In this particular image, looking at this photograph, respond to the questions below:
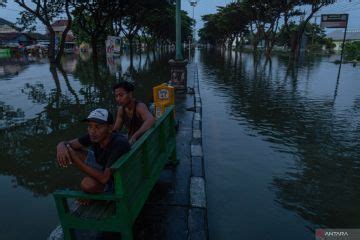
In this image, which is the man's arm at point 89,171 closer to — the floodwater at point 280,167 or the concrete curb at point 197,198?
the concrete curb at point 197,198

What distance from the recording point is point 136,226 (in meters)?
3.70

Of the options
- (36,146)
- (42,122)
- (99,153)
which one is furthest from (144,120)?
(42,122)

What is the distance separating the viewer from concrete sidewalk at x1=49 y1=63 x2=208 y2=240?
3.58 meters

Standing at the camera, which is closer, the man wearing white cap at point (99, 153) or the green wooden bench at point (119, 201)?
the green wooden bench at point (119, 201)

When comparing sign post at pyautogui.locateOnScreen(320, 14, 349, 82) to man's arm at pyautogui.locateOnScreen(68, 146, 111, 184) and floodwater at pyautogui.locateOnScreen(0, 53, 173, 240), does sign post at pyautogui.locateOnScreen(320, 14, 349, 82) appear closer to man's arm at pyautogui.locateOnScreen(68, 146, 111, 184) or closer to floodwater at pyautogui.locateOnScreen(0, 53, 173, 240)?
floodwater at pyautogui.locateOnScreen(0, 53, 173, 240)

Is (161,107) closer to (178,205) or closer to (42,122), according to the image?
(178,205)

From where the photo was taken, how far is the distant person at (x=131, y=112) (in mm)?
4117

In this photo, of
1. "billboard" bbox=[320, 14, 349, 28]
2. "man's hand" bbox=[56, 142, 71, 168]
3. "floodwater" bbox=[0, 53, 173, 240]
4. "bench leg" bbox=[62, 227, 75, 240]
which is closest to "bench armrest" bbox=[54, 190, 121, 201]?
"man's hand" bbox=[56, 142, 71, 168]

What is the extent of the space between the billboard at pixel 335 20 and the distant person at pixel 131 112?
1736 inches

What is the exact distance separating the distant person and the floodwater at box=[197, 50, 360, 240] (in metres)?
1.60

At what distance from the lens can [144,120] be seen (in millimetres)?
4301

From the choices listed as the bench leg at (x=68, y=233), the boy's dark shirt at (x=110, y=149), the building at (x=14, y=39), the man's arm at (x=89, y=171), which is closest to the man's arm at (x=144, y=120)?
the boy's dark shirt at (x=110, y=149)

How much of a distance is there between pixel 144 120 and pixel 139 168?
3.91ft

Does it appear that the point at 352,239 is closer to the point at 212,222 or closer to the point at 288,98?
the point at 212,222
